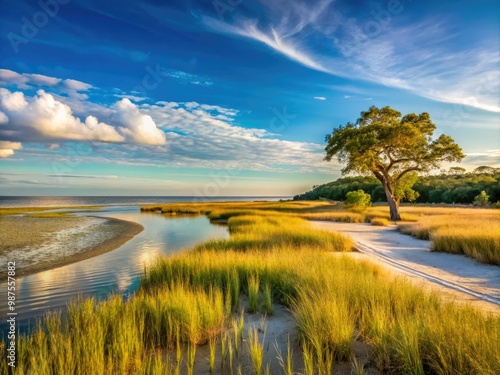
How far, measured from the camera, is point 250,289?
681 cm

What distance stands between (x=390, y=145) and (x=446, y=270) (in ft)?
66.5

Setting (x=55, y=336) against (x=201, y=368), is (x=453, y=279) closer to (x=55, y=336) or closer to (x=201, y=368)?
(x=201, y=368)

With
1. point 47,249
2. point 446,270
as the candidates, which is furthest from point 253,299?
point 47,249

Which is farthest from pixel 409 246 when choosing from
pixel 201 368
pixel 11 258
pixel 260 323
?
pixel 11 258

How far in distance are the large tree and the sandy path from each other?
44.6 ft

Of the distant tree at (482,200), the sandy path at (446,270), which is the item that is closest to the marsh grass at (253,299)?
the sandy path at (446,270)

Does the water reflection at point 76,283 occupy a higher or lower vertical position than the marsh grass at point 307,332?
lower

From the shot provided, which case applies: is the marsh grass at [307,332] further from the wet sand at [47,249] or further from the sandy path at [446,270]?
the wet sand at [47,249]

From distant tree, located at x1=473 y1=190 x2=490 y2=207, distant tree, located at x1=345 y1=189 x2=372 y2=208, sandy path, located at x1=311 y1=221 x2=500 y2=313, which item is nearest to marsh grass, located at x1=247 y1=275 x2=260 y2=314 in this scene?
sandy path, located at x1=311 y1=221 x2=500 y2=313

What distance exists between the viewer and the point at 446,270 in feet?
32.4

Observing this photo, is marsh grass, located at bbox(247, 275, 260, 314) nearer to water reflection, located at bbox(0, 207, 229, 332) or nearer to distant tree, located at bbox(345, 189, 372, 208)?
water reflection, located at bbox(0, 207, 229, 332)

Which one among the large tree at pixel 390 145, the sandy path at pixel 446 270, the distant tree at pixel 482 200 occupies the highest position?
the large tree at pixel 390 145

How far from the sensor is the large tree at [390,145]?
26500mm

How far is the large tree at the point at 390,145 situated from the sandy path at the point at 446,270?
1359 centimetres
